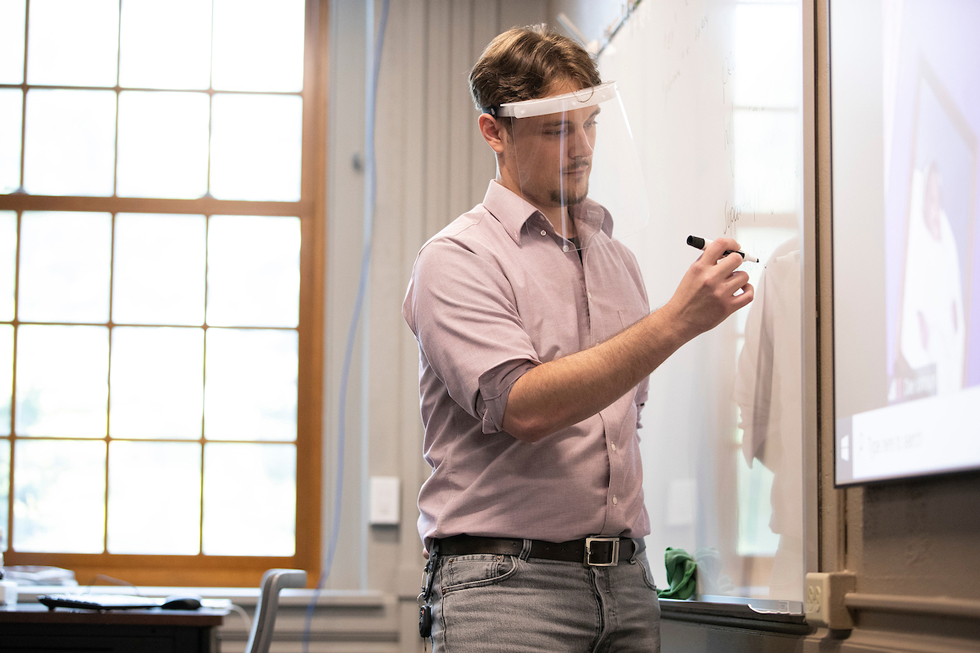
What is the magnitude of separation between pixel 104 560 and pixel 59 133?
4.83ft

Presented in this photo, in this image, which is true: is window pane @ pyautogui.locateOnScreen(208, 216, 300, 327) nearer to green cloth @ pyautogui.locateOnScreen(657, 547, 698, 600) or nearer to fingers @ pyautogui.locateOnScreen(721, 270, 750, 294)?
green cloth @ pyautogui.locateOnScreen(657, 547, 698, 600)

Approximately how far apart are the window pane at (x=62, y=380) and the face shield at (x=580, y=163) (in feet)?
7.14

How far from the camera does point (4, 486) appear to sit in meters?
2.79

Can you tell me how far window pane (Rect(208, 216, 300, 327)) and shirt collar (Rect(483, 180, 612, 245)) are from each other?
1834 millimetres

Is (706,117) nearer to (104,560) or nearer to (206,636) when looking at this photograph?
(206,636)

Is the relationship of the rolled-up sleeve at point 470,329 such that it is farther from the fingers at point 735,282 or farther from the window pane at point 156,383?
the window pane at point 156,383

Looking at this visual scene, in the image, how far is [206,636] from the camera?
190cm

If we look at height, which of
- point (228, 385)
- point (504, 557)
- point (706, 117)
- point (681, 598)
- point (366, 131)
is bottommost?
point (681, 598)

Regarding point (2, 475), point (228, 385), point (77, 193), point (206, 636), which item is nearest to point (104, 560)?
point (2, 475)

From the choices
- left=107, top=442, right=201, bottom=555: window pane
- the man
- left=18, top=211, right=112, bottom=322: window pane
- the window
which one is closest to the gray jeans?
the man

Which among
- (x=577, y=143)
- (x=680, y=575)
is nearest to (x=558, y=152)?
(x=577, y=143)

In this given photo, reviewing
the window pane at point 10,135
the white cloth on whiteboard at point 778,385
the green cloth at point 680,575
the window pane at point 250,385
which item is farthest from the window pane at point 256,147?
the white cloth on whiteboard at point 778,385

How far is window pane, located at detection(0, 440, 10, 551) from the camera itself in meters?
2.76

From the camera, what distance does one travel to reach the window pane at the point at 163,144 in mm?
2963
